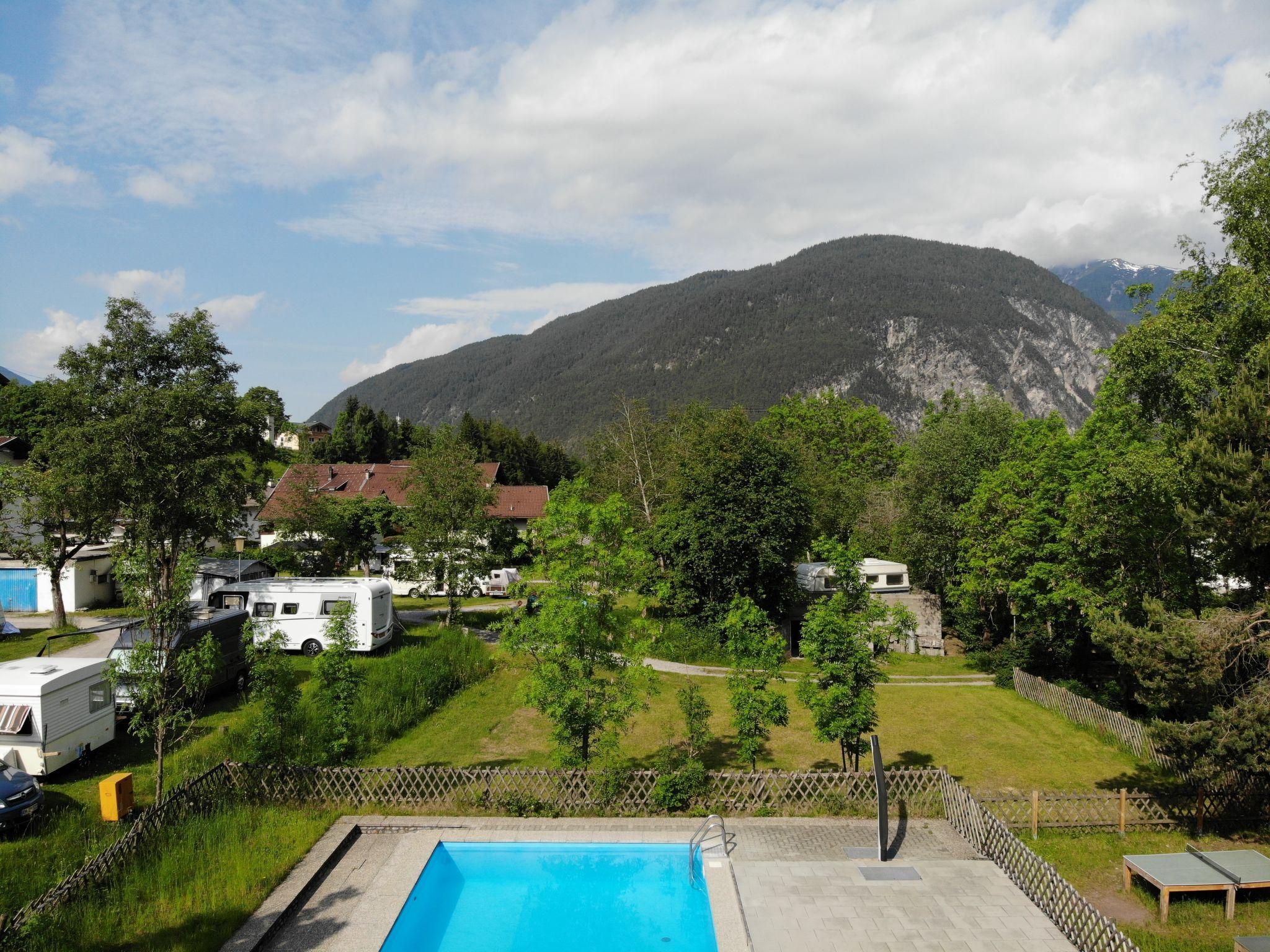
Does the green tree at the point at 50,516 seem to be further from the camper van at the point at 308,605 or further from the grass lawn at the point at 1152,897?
the grass lawn at the point at 1152,897

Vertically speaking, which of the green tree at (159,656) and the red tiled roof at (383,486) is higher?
the red tiled roof at (383,486)

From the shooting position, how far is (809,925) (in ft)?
34.7

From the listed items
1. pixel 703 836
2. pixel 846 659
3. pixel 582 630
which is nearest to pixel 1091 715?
pixel 846 659

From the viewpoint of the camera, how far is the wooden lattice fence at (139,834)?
9.30 meters

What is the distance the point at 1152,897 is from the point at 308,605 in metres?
25.2

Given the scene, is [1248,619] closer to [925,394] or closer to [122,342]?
[122,342]

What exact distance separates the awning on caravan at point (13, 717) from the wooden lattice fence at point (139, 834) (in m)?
3.69

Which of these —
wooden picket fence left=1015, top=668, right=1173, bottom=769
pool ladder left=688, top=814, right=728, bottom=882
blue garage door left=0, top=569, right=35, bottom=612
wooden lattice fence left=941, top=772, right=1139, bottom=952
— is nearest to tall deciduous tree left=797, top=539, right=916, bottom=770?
wooden lattice fence left=941, top=772, right=1139, bottom=952

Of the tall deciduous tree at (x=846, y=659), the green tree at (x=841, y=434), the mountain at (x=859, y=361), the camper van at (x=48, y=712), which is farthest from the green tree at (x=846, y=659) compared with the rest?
the mountain at (x=859, y=361)

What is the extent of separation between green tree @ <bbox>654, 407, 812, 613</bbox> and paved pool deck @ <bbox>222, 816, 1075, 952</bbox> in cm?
1741

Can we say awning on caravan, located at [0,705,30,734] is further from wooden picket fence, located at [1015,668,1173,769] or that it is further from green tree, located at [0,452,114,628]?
wooden picket fence, located at [1015,668,1173,769]

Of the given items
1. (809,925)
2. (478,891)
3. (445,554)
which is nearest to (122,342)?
(445,554)

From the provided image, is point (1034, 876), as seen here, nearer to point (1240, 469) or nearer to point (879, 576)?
point (1240, 469)

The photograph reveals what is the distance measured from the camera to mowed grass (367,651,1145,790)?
60.5ft
